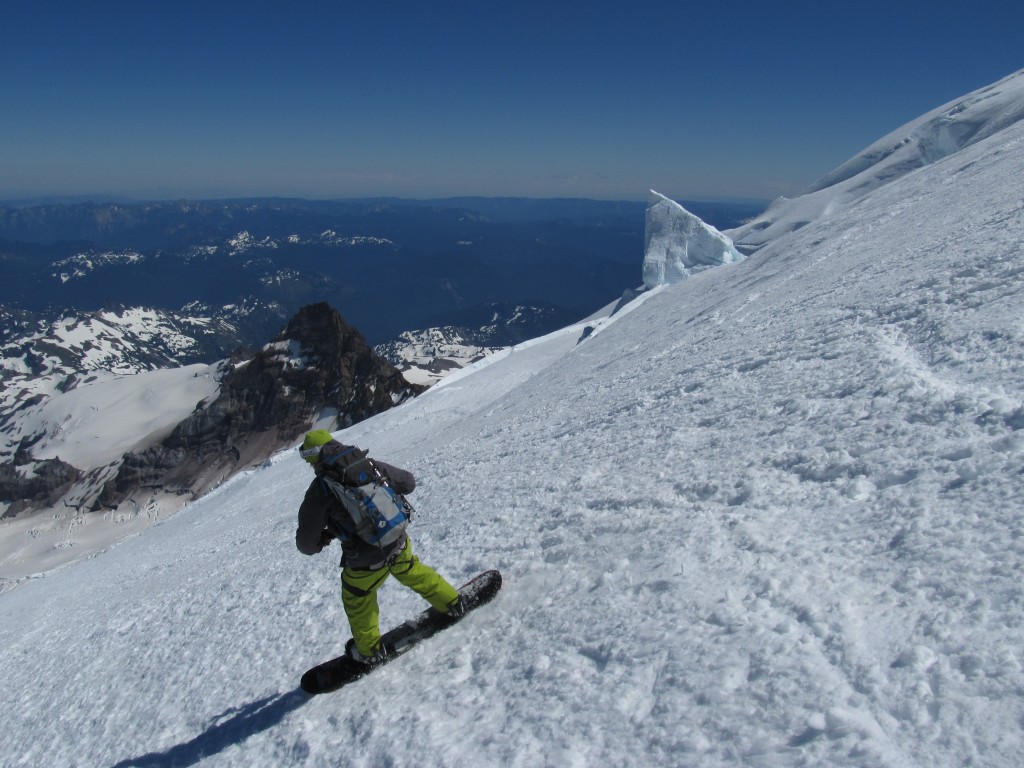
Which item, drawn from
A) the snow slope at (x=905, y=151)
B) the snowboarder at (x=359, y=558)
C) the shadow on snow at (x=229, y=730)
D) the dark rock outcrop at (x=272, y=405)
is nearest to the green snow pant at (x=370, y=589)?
the snowboarder at (x=359, y=558)

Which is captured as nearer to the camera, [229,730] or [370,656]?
[370,656]

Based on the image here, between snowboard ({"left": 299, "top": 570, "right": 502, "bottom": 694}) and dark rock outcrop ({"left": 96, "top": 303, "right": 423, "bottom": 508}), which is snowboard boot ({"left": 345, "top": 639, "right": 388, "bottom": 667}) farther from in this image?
dark rock outcrop ({"left": 96, "top": 303, "right": 423, "bottom": 508})

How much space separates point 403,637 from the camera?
5922 millimetres

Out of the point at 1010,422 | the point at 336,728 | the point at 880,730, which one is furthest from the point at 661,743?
the point at 1010,422

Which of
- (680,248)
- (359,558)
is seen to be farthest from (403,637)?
(680,248)

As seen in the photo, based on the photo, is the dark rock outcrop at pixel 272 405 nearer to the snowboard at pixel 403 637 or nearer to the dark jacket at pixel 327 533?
the snowboard at pixel 403 637

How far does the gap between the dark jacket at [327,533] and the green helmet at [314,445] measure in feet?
0.17

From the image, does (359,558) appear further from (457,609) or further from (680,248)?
(680,248)

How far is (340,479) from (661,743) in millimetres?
3202

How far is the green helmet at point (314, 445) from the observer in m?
5.25

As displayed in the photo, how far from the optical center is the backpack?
5.25 m

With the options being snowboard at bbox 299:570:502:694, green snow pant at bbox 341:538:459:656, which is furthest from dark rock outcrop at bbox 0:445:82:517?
green snow pant at bbox 341:538:459:656

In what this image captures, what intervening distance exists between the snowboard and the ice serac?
4658 centimetres

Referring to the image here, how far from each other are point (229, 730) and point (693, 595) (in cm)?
467
